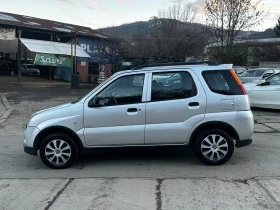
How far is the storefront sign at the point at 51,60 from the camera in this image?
98.3 feet

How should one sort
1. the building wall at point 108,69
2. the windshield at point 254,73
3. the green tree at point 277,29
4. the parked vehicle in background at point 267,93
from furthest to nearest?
the green tree at point 277,29 → the building wall at point 108,69 → the windshield at point 254,73 → the parked vehicle in background at point 267,93

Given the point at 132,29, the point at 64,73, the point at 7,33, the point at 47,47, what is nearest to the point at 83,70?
the point at 64,73

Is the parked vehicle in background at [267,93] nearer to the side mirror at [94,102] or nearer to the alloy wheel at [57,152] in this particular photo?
the side mirror at [94,102]

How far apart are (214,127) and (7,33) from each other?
2945 cm

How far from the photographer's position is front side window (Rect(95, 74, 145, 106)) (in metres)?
5.68

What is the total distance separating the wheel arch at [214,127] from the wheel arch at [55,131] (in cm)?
194

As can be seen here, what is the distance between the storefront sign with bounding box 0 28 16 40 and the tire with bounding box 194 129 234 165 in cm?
2931

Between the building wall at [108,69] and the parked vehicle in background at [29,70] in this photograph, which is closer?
the building wall at [108,69]

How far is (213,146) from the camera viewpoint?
18.6 feet

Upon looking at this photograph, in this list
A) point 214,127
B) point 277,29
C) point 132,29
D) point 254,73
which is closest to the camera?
point 214,127

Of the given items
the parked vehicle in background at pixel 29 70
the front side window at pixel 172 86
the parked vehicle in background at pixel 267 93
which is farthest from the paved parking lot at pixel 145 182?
the parked vehicle in background at pixel 29 70

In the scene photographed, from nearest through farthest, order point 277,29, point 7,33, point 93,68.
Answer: point 7,33, point 93,68, point 277,29

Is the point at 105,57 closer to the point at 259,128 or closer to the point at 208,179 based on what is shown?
the point at 259,128

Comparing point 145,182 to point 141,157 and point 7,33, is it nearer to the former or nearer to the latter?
point 141,157
